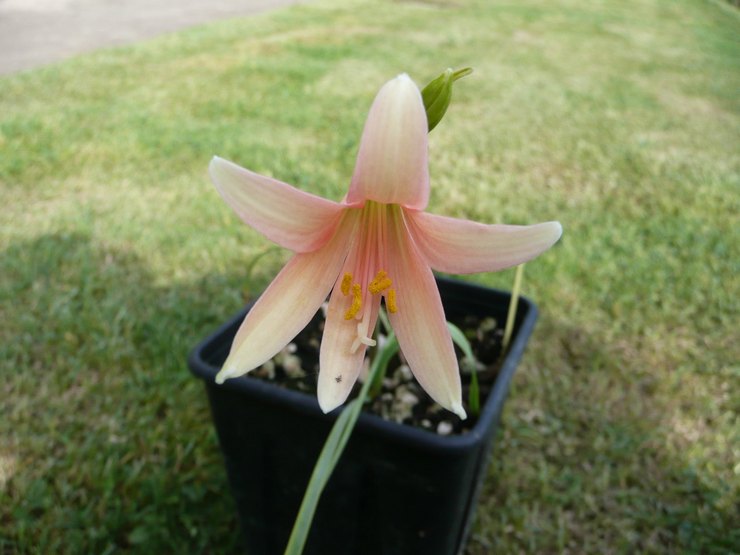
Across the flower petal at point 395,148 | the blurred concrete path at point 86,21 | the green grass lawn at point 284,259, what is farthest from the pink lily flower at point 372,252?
the blurred concrete path at point 86,21

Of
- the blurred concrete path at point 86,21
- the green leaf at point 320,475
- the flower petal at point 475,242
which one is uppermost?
the flower petal at point 475,242

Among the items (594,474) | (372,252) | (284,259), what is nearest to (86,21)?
(284,259)

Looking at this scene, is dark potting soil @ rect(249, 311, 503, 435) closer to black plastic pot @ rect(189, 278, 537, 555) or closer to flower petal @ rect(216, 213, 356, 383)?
black plastic pot @ rect(189, 278, 537, 555)

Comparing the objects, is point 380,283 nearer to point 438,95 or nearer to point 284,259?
point 438,95

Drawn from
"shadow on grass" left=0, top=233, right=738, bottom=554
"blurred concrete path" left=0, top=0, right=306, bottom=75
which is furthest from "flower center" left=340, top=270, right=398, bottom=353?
"blurred concrete path" left=0, top=0, right=306, bottom=75

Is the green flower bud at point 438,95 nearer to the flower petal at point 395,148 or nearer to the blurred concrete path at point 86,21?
the flower petal at point 395,148

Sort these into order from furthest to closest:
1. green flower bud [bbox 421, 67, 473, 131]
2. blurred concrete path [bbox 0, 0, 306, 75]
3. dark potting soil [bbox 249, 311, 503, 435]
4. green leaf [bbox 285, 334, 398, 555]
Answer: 1. blurred concrete path [bbox 0, 0, 306, 75]
2. dark potting soil [bbox 249, 311, 503, 435]
3. green leaf [bbox 285, 334, 398, 555]
4. green flower bud [bbox 421, 67, 473, 131]

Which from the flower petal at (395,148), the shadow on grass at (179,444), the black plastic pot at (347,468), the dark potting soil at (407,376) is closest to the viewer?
the flower petal at (395,148)

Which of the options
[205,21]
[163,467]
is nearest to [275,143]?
[163,467]
